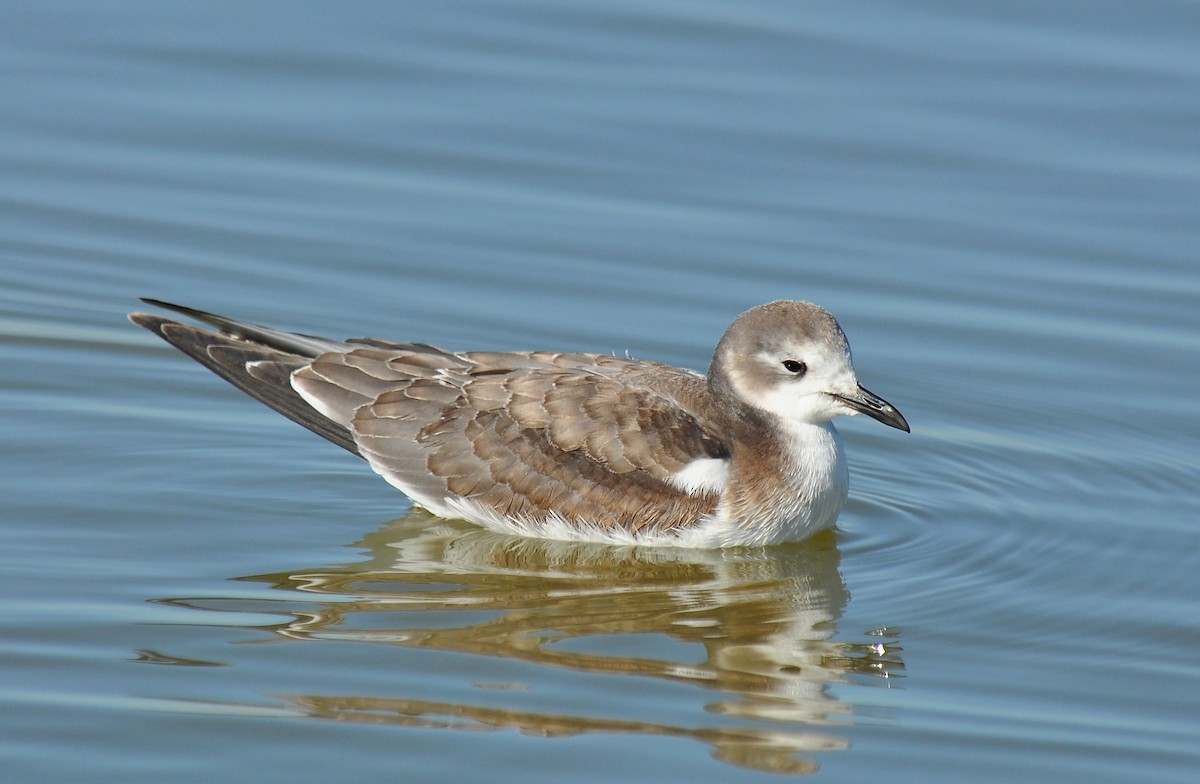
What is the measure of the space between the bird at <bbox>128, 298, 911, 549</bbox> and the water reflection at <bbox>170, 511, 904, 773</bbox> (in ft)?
0.84

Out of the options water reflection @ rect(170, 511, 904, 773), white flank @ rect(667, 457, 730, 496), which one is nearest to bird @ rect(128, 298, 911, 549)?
white flank @ rect(667, 457, 730, 496)

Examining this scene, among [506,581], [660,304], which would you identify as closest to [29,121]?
[660,304]

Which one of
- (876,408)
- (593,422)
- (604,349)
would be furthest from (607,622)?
(604,349)

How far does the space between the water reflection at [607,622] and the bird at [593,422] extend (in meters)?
0.26

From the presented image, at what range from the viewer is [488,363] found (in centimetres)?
1115

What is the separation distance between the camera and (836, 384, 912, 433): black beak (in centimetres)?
1049

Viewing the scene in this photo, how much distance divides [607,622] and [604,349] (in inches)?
134

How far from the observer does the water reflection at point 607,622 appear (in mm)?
8320

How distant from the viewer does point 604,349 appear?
41.7 feet

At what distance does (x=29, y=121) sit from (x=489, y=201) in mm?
3631

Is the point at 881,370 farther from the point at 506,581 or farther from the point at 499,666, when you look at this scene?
the point at 499,666

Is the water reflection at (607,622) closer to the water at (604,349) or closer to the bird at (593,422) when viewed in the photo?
the water at (604,349)

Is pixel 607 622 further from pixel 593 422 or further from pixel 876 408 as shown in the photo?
pixel 876 408

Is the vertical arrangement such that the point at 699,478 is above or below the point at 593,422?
below
